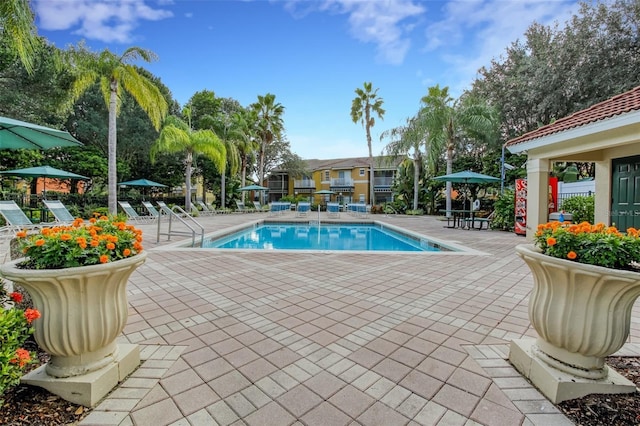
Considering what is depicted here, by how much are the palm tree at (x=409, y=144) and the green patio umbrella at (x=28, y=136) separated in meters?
16.4

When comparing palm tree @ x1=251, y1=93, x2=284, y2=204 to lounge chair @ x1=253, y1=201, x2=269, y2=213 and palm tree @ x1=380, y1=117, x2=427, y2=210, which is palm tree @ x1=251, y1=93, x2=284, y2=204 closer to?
lounge chair @ x1=253, y1=201, x2=269, y2=213

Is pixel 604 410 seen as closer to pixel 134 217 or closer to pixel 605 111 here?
pixel 605 111

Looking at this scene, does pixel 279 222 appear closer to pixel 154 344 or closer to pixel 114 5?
pixel 114 5

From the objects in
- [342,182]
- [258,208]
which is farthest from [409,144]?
[342,182]

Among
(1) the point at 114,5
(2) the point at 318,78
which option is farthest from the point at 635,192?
(1) the point at 114,5

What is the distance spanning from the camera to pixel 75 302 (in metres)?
1.72

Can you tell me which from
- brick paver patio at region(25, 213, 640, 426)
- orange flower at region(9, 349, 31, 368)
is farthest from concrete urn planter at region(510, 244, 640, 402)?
orange flower at region(9, 349, 31, 368)

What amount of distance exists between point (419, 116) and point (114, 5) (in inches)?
556

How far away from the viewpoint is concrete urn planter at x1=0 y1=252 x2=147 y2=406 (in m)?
1.65

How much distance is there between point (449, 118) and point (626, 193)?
9.72 metres

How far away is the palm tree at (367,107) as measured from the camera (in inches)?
905

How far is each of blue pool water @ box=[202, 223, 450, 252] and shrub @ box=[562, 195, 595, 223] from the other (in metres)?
5.33

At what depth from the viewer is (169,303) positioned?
3541mm

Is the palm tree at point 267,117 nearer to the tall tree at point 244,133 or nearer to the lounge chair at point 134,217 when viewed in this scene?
the tall tree at point 244,133
